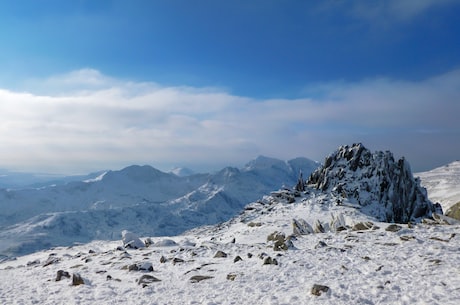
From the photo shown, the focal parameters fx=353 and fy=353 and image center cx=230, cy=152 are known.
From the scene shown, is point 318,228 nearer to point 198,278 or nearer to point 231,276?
point 231,276

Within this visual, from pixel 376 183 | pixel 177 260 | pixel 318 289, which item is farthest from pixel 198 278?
pixel 376 183

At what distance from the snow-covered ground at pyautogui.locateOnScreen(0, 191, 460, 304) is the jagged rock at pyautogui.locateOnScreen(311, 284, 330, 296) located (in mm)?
167

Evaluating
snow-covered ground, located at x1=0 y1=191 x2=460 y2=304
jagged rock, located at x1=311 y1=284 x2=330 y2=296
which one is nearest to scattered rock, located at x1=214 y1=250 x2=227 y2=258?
snow-covered ground, located at x1=0 y1=191 x2=460 y2=304

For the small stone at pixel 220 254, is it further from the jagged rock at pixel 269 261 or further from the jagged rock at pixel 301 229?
the jagged rock at pixel 301 229

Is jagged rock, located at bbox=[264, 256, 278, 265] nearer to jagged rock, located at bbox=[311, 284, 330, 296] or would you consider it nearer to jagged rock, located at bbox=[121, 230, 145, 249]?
jagged rock, located at bbox=[311, 284, 330, 296]

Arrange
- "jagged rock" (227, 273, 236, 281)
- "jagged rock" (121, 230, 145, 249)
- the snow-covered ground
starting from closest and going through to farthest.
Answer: the snow-covered ground, "jagged rock" (227, 273, 236, 281), "jagged rock" (121, 230, 145, 249)

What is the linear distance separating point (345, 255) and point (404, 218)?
42776 millimetres

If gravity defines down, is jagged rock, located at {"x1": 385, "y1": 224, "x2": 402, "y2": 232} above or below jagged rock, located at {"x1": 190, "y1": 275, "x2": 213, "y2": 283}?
above

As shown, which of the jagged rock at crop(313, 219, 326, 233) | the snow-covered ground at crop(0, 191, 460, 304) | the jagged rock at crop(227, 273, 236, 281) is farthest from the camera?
the jagged rock at crop(313, 219, 326, 233)

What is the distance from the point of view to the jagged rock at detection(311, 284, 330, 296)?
612 inches

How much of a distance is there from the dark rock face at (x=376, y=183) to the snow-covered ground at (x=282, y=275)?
2869 centimetres

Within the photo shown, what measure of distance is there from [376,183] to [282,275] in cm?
4691

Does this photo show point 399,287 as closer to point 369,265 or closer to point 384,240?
point 369,265

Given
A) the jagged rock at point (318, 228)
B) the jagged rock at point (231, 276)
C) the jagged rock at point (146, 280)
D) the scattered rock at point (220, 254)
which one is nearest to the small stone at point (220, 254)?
the scattered rock at point (220, 254)
